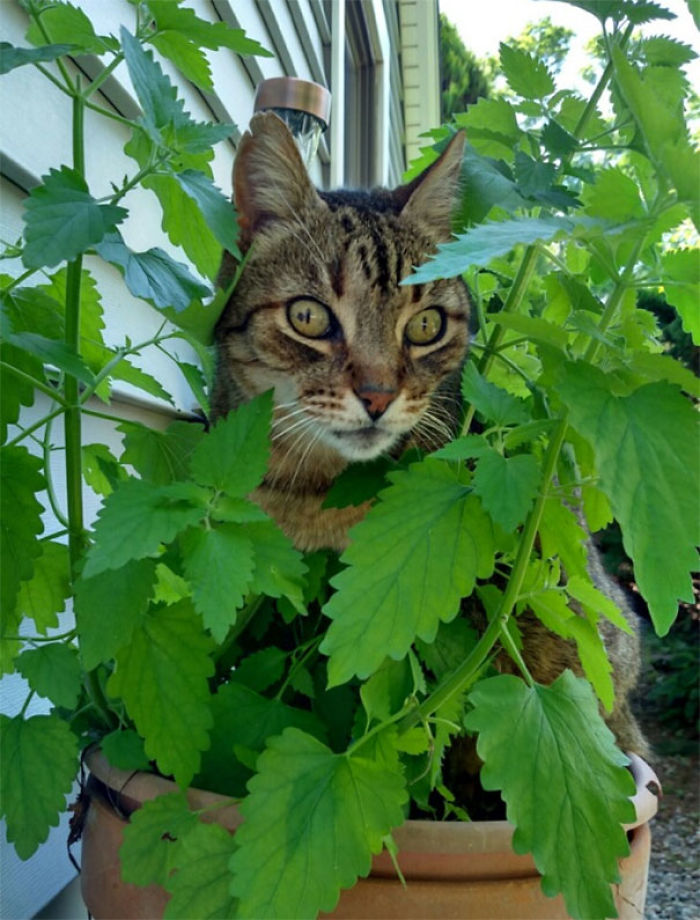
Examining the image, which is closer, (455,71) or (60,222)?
(60,222)

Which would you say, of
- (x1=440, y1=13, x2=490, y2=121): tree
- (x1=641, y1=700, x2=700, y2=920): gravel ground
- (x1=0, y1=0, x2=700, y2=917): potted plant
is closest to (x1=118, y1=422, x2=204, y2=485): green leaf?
(x1=0, y1=0, x2=700, y2=917): potted plant

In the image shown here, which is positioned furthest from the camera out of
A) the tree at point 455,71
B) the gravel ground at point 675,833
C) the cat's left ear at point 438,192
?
the tree at point 455,71

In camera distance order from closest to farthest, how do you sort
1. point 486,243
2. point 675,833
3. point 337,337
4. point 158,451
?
point 486,243
point 158,451
point 337,337
point 675,833

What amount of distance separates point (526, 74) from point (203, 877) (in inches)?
33.2

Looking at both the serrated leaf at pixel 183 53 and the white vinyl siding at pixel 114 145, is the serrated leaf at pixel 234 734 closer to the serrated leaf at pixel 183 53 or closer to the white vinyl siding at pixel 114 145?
the white vinyl siding at pixel 114 145

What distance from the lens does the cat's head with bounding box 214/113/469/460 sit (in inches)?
37.6

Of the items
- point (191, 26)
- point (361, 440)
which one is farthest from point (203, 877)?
point (191, 26)

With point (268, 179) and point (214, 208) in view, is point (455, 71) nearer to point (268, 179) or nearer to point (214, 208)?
point (268, 179)

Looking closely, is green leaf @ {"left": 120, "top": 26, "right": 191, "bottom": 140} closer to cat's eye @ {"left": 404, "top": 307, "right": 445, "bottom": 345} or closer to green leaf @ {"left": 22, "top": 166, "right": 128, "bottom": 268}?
green leaf @ {"left": 22, "top": 166, "right": 128, "bottom": 268}

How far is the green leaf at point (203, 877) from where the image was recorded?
617mm

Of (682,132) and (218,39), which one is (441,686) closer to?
(682,132)

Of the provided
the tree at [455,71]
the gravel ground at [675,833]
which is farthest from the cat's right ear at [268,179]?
the tree at [455,71]

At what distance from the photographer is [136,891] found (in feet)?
2.45

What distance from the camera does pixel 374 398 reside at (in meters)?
0.94
